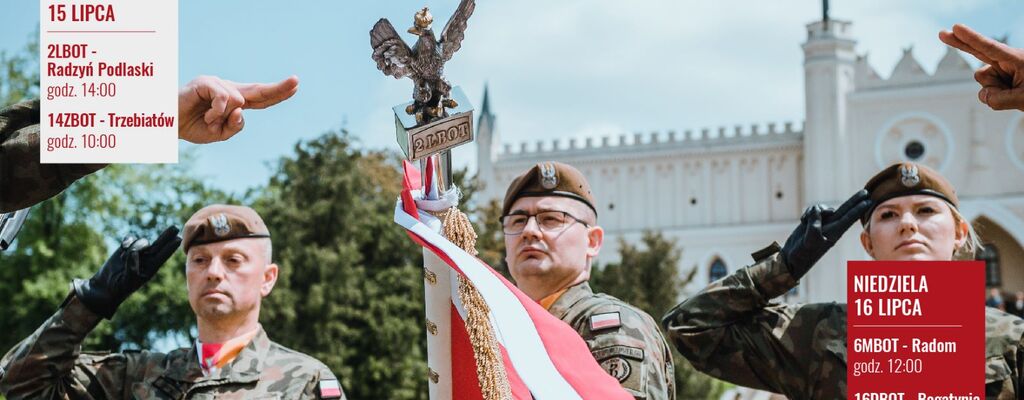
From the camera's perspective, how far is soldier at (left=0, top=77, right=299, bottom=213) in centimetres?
279

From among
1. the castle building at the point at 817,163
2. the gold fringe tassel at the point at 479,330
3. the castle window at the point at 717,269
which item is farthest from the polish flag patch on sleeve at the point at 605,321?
the castle window at the point at 717,269

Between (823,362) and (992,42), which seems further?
(823,362)

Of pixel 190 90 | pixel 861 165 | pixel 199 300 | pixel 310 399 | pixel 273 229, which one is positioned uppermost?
pixel 861 165

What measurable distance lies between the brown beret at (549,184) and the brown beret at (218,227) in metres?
1.02

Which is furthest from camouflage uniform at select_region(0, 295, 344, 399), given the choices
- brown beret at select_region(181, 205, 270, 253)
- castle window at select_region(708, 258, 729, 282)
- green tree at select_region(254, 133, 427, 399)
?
castle window at select_region(708, 258, 729, 282)

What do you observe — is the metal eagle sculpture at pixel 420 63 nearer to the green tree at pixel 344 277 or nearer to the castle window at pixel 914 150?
the green tree at pixel 344 277

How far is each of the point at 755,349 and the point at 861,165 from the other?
43617 mm

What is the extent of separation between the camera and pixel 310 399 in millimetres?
4828

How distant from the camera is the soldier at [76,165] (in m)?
2.79

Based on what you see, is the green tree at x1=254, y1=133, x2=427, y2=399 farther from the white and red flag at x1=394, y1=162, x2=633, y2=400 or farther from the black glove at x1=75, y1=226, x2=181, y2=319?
the white and red flag at x1=394, y1=162, x2=633, y2=400

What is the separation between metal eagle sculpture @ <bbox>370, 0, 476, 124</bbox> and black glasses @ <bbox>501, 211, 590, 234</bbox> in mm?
1098

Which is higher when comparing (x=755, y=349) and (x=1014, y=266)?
(x=1014, y=266)

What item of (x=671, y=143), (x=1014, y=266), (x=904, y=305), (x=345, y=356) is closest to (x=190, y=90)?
(x=904, y=305)

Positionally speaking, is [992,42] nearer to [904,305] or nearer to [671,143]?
[904,305]
